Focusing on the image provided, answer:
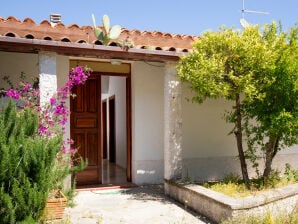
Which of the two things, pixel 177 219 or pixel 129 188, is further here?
pixel 129 188

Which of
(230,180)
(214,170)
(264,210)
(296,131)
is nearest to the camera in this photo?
(264,210)

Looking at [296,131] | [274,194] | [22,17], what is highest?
[22,17]

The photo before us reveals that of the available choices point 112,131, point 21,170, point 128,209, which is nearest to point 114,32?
point 21,170

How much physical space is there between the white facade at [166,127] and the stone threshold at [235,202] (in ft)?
3.54

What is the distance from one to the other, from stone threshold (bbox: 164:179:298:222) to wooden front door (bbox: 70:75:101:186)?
2636 mm

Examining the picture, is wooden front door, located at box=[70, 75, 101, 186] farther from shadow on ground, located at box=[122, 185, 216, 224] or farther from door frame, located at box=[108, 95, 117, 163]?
door frame, located at box=[108, 95, 117, 163]

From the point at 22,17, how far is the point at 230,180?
19.6ft

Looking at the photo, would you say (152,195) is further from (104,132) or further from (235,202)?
(104,132)

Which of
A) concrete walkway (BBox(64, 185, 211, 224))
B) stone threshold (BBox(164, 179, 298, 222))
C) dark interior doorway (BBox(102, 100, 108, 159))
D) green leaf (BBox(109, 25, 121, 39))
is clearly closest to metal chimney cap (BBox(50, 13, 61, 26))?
green leaf (BBox(109, 25, 121, 39))

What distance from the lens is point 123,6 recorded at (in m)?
8.26

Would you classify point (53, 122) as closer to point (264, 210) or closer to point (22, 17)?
point (22, 17)

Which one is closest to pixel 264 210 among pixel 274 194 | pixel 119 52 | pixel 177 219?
pixel 274 194

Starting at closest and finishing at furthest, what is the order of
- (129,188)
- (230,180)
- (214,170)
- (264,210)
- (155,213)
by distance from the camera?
(264,210), (155,213), (230,180), (129,188), (214,170)

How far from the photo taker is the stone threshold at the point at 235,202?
17.4 ft
